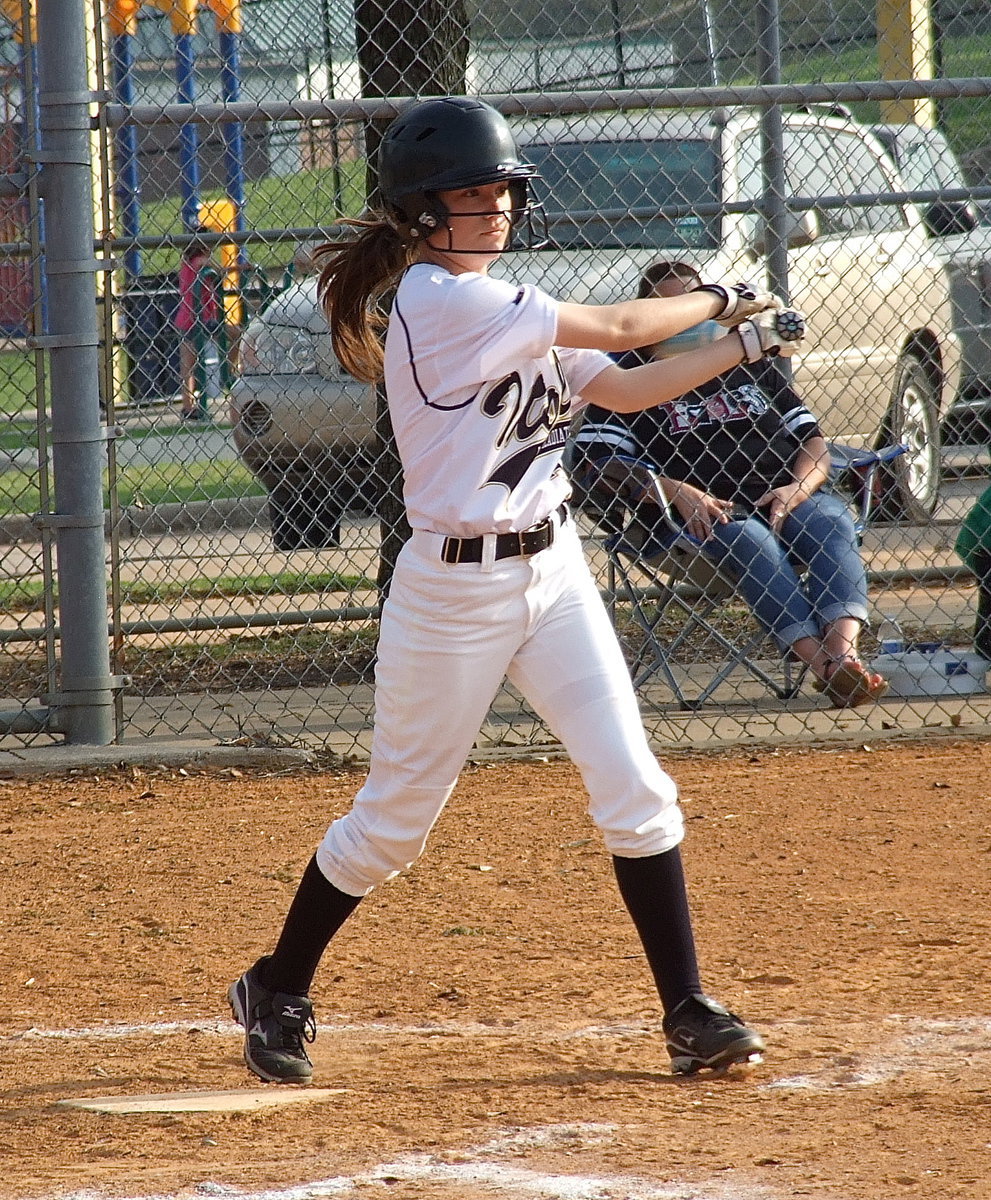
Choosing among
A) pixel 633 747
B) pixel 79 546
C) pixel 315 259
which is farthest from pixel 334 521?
pixel 633 747

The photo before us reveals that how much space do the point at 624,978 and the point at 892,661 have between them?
2.82 metres

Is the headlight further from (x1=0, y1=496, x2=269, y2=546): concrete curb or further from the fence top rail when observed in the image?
the fence top rail

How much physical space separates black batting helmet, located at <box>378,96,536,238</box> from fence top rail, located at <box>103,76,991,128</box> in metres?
2.38

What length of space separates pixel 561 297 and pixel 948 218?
10.6 ft

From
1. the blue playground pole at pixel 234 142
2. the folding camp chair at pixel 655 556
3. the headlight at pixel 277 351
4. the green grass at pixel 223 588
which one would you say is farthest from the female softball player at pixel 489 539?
the headlight at pixel 277 351

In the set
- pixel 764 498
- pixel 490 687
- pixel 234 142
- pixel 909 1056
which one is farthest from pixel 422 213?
pixel 234 142

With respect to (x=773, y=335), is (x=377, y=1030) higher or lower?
lower

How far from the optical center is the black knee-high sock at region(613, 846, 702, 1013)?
3088 mm

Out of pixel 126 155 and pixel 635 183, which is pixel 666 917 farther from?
pixel 635 183

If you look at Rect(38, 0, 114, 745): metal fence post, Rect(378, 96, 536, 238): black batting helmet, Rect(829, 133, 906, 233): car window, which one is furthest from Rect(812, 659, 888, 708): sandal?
Rect(829, 133, 906, 233): car window

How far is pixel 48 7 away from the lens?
5281 mm

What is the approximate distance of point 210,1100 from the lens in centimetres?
306

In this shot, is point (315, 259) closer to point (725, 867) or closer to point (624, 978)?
point (624, 978)

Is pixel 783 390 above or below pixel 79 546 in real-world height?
above
